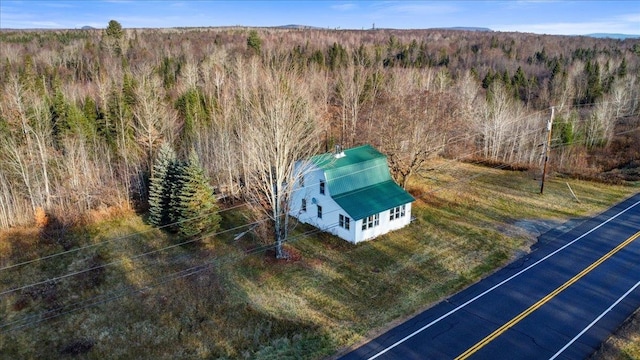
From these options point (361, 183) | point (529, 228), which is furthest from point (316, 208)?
point (529, 228)

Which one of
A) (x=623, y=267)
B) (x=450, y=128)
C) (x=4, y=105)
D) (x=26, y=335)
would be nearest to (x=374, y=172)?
(x=450, y=128)

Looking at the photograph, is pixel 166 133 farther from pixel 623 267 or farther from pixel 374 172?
pixel 623 267

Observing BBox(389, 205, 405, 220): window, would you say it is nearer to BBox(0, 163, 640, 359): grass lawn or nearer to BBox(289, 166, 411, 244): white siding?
BBox(289, 166, 411, 244): white siding

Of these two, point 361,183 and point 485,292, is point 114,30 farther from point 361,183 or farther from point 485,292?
point 485,292

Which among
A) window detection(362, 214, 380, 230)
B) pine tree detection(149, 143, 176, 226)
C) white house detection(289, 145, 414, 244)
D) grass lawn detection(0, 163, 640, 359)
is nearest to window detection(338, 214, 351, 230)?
white house detection(289, 145, 414, 244)

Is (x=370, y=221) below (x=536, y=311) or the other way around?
the other way around

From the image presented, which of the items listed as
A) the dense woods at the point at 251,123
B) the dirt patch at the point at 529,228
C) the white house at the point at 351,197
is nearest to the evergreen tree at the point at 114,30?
the dense woods at the point at 251,123
